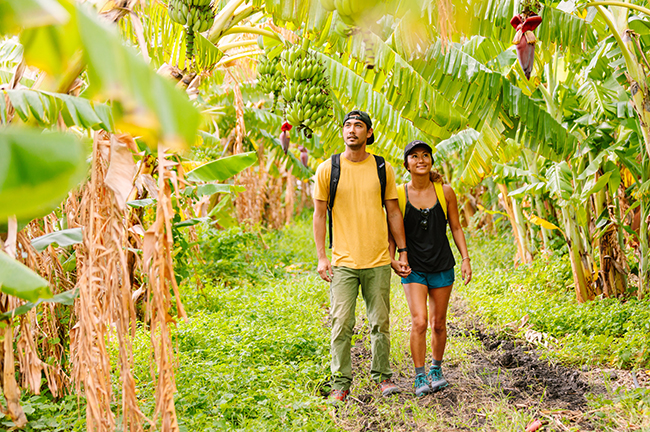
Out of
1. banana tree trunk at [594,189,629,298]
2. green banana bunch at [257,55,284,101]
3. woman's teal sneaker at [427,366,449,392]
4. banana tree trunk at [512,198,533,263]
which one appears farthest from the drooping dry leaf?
banana tree trunk at [512,198,533,263]

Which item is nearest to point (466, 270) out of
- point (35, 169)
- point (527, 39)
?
point (527, 39)

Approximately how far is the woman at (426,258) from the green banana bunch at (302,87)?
0.74 meters

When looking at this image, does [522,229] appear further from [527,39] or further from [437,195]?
[527,39]

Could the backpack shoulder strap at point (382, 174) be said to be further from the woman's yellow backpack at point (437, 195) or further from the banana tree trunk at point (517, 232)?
the banana tree trunk at point (517, 232)

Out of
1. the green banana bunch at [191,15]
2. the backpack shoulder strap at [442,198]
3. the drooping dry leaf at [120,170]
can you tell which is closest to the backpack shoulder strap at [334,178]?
the backpack shoulder strap at [442,198]

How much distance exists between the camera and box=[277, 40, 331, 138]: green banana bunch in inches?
134

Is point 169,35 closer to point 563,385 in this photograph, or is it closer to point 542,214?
point 563,385

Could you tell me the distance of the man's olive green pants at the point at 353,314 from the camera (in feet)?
11.1

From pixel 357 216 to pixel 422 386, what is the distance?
49.1 inches

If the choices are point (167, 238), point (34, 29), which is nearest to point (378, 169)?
point (167, 238)

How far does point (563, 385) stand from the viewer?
3.34 m

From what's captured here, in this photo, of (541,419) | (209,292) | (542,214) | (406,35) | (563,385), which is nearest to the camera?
(541,419)

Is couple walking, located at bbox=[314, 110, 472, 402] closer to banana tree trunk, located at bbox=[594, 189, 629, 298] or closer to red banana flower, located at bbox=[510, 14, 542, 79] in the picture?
red banana flower, located at bbox=[510, 14, 542, 79]

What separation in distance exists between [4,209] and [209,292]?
5.47 metres
